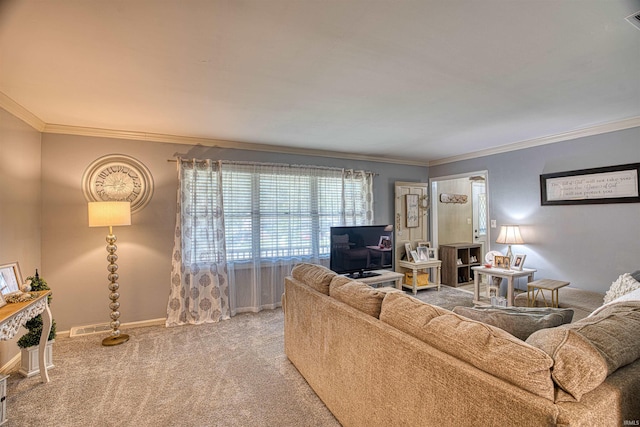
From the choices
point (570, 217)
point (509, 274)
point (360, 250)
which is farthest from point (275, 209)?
point (570, 217)

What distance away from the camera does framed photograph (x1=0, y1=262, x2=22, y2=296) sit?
2256 millimetres

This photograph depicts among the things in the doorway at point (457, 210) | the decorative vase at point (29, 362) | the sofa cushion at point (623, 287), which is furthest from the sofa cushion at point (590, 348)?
the doorway at point (457, 210)

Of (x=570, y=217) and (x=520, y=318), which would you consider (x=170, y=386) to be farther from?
(x=570, y=217)

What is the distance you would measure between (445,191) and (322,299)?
4.88 metres

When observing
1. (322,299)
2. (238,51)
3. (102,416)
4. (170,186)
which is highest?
(238,51)

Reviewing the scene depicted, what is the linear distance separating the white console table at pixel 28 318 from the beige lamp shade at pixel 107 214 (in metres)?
0.78

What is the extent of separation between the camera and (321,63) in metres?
2.00

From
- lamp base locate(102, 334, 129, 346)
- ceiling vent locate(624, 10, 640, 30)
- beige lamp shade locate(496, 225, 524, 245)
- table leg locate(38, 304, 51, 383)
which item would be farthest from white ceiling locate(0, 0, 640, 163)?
lamp base locate(102, 334, 129, 346)

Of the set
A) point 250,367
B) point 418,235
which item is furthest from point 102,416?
point 418,235

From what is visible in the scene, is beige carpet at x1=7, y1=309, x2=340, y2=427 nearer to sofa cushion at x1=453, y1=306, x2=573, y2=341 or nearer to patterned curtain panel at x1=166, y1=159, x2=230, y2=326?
patterned curtain panel at x1=166, y1=159, x2=230, y2=326

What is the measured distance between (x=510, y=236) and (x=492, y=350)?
367 cm

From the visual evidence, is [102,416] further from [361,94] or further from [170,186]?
[361,94]

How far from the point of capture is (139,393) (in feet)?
7.39

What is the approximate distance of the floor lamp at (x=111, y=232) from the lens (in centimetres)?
303
